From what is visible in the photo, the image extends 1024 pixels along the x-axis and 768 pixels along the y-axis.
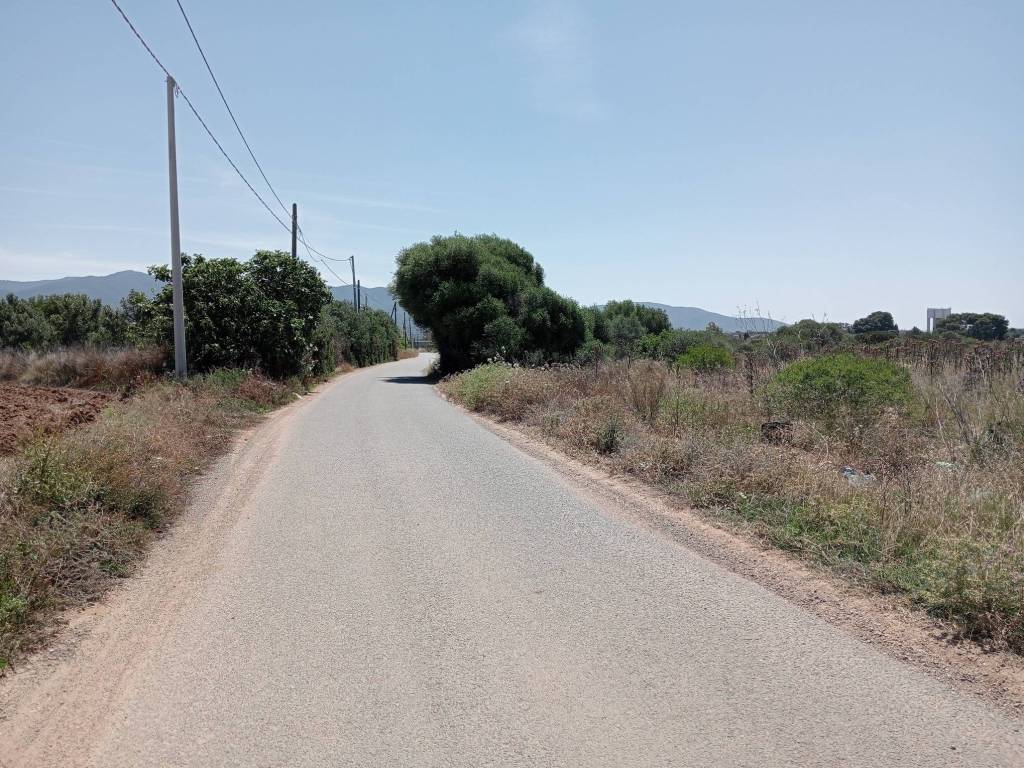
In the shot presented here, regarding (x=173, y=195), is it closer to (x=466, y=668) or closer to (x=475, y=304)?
(x=466, y=668)

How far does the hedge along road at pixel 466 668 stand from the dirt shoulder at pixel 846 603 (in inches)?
6.5

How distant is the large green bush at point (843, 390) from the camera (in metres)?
10.3

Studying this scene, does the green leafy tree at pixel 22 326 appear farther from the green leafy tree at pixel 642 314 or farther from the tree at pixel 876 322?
the tree at pixel 876 322

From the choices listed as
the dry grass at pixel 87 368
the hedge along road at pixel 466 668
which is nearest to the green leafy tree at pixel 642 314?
the dry grass at pixel 87 368

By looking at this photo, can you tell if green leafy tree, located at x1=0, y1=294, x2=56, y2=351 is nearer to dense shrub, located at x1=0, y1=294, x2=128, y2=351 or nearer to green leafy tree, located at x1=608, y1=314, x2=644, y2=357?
dense shrub, located at x1=0, y1=294, x2=128, y2=351

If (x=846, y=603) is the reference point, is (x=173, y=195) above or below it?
above

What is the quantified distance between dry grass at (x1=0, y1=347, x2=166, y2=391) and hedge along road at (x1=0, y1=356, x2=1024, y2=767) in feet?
52.2

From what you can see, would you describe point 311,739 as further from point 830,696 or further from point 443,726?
point 830,696

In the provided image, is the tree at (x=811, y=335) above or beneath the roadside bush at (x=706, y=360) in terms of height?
above

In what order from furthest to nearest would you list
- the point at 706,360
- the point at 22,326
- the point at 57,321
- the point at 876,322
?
1. the point at 57,321
2. the point at 22,326
3. the point at 876,322
4. the point at 706,360

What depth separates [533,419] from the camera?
15430 millimetres

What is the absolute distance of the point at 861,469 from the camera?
865 cm

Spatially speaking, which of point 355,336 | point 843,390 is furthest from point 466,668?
point 355,336

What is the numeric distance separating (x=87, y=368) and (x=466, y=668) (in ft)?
82.7
